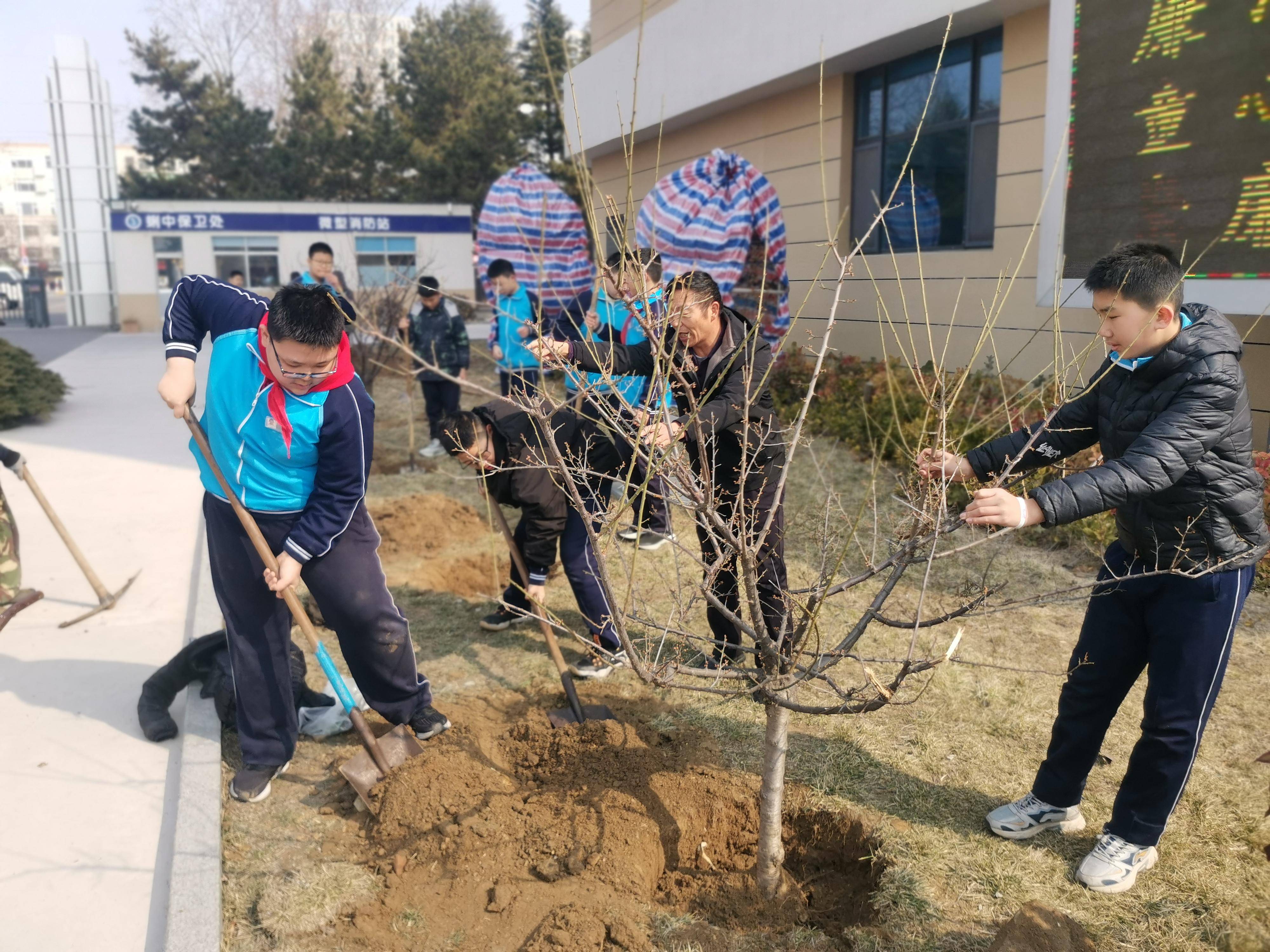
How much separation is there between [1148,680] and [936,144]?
749cm

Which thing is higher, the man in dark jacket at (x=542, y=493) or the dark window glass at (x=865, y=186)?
the dark window glass at (x=865, y=186)

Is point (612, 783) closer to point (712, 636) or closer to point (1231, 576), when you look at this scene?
point (712, 636)

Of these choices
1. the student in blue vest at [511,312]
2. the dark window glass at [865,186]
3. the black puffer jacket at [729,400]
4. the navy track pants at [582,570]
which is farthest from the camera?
the dark window glass at [865,186]

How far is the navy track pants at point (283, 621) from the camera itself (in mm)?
3215

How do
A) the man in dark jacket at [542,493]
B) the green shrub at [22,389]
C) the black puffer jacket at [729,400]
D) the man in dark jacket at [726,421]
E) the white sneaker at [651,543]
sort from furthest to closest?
the green shrub at [22,389] < the white sneaker at [651,543] < the man in dark jacket at [542,493] < the black puffer jacket at [729,400] < the man in dark jacket at [726,421]

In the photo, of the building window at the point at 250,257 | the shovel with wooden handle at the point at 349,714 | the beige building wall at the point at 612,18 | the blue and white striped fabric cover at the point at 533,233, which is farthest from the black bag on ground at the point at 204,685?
the building window at the point at 250,257

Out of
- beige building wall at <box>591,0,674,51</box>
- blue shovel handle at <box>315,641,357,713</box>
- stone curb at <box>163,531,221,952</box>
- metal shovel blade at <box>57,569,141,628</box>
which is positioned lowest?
stone curb at <box>163,531,221,952</box>

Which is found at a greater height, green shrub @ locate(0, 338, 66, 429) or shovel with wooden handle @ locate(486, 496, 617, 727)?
green shrub @ locate(0, 338, 66, 429)

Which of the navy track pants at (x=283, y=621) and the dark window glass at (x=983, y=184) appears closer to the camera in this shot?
the navy track pants at (x=283, y=621)

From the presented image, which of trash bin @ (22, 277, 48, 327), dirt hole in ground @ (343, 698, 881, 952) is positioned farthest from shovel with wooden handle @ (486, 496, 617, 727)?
trash bin @ (22, 277, 48, 327)

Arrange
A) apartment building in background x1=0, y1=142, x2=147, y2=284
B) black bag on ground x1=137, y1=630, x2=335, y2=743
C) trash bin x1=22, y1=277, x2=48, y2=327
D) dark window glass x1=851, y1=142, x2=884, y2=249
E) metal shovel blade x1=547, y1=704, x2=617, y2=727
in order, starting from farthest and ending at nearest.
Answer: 1. apartment building in background x1=0, y1=142, x2=147, y2=284
2. trash bin x1=22, y1=277, x2=48, y2=327
3. dark window glass x1=851, y1=142, x2=884, y2=249
4. black bag on ground x1=137, y1=630, x2=335, y2=743
5. metal shovel blade x1=547, y1=704, x2=617, y2=727

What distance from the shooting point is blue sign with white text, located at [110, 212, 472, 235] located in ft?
85.0

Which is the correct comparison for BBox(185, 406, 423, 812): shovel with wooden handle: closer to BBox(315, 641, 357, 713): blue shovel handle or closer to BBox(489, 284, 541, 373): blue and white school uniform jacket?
BBox(315, 641, 357, 713): blue shovel handle

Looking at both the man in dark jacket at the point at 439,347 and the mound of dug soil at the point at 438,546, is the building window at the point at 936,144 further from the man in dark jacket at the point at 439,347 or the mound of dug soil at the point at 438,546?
the mound of dug soil at the point at 438,546
